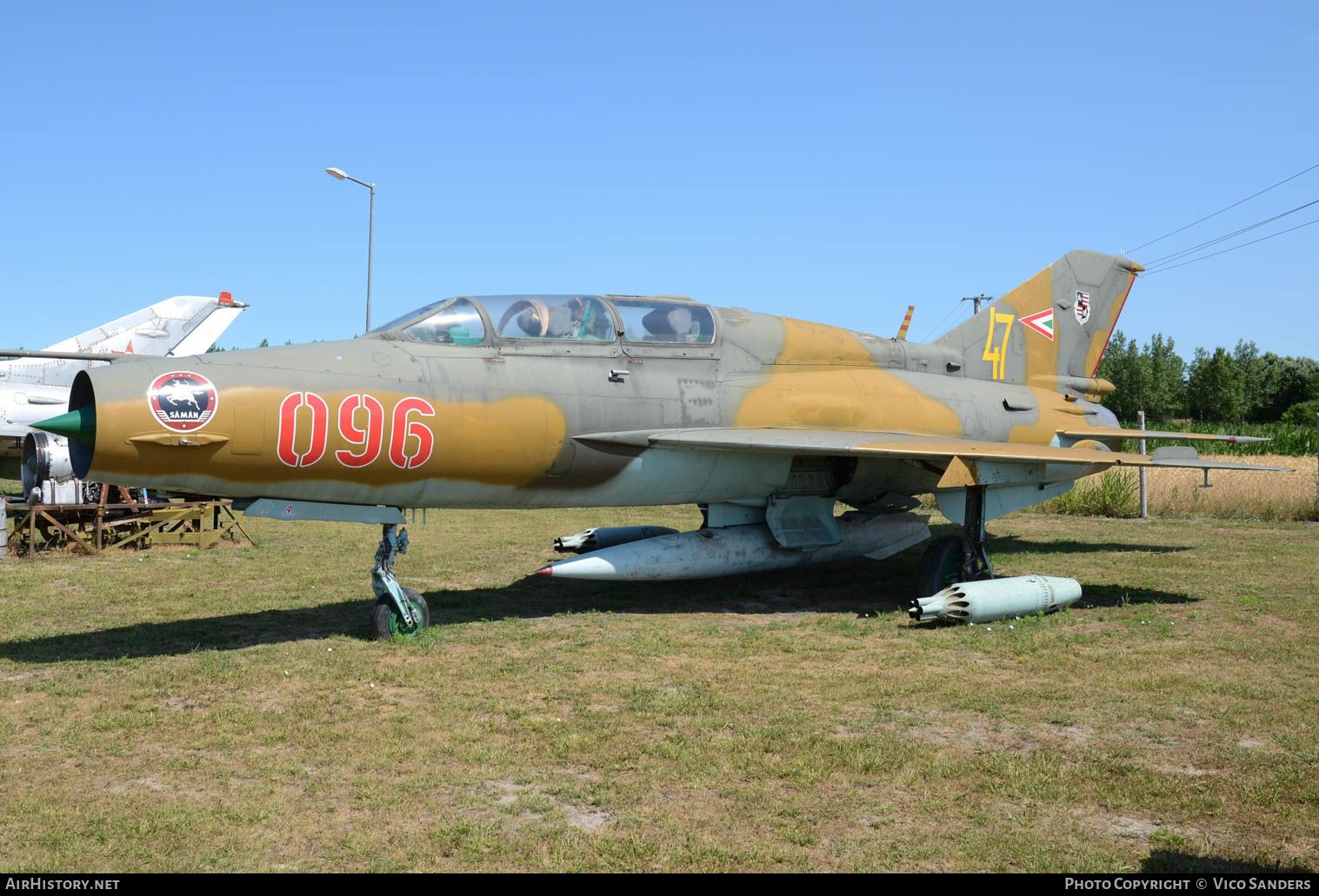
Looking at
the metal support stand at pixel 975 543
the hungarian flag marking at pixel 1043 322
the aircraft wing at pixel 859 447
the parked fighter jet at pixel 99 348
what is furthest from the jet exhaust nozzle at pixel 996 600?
the parked fighter jet at pixel 99 348

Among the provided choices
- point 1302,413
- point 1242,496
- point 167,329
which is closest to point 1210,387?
point 1302,413

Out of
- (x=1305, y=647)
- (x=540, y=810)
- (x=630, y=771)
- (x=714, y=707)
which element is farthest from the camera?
(x=1305, y=647)

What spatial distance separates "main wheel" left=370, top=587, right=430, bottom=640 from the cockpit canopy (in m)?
2.47

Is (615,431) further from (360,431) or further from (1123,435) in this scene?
(1123,435)

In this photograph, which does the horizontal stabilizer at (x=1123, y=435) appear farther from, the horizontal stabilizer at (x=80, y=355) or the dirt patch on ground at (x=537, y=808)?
the horizontal stabilizer at (x=80, y=355)

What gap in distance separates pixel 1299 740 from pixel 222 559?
43.2 feet

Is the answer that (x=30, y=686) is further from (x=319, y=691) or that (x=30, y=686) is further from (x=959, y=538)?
(x=959, y=538)

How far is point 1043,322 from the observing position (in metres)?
15.4

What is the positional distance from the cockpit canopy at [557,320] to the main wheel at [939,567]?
3.70m

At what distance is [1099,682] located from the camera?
7.58 meters

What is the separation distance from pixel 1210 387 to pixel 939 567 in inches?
3160

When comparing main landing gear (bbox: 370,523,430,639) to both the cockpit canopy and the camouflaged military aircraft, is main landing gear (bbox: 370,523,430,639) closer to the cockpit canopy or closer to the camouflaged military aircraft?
the camouflaged military aircraft

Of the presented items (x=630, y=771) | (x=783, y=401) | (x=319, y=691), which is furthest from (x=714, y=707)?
(x=783, y=401)

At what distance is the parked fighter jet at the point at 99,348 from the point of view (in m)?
21.8
